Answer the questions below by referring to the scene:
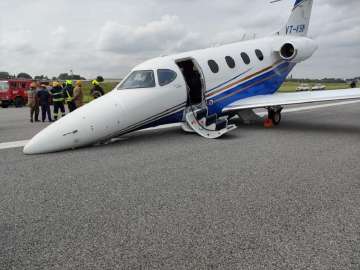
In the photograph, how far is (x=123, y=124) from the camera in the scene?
7977 mm

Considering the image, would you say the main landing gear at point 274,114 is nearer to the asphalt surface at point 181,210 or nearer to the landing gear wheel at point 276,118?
the landing gear wheel at point 276,118

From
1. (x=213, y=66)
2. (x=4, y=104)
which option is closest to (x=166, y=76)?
(x=213, y=66)

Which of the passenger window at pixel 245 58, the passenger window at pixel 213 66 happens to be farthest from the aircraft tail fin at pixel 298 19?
the passenger window at pixel 213 66

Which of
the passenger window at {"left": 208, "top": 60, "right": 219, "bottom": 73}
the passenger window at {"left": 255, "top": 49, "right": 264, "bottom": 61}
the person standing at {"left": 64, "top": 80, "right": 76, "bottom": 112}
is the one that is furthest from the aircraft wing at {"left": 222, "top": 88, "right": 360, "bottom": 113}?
the person standing at {"left": 64, "top": 80, "right": 76, "bottom": 112}

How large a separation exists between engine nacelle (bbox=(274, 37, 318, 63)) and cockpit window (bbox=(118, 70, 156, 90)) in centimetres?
712

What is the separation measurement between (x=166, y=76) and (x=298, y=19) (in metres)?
10.0

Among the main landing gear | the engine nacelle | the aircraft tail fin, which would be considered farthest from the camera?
the aircraft tail fin

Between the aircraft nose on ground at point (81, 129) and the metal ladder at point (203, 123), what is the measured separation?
2634 millimetres

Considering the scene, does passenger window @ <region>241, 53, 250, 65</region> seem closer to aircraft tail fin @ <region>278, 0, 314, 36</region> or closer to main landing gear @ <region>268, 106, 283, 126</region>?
main landing gear @ <region>268, 106, 283, 126</region>

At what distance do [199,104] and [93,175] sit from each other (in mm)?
5628

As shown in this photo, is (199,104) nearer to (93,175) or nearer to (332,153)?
(332,153)

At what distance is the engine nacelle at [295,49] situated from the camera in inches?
537

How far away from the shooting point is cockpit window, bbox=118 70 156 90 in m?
8.80

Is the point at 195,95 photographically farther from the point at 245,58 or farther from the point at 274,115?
the point at 274,115
